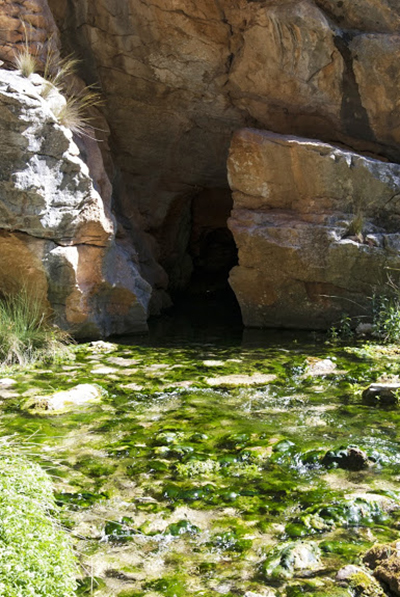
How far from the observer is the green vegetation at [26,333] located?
21.2 feet

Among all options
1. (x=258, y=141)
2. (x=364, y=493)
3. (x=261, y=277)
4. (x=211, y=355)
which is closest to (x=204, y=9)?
(x=258, y=141)

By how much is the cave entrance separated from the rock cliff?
244cm

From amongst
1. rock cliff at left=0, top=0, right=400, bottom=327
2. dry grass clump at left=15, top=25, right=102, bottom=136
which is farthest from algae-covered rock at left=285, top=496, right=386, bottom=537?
rock cliff at left=0, top=0, right=400, bottom=327

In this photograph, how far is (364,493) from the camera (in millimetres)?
3281

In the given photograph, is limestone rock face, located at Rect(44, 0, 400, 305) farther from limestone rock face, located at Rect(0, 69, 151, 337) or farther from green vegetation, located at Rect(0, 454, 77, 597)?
green vegetation, located at Rect(0, 454, 77, 597)

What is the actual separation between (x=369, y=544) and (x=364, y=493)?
47cm

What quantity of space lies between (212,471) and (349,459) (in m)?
0.78

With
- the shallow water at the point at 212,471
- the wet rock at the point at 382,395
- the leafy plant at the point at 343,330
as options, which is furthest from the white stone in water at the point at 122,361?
the leafy plant at the point at 343,330

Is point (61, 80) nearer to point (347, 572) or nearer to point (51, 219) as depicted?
point (51, 219)

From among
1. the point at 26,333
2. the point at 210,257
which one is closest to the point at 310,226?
the point at 26,333

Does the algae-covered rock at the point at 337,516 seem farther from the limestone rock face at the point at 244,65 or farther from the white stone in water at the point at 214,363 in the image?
the limestone rock face at the point at 244,65

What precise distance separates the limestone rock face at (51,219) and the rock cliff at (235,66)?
794 millimetres

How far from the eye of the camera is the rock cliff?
8.31 m

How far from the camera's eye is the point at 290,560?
2.68 m
